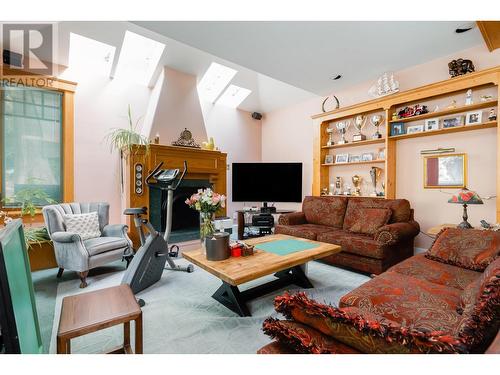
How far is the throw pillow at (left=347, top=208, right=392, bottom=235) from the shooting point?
10.4 ft

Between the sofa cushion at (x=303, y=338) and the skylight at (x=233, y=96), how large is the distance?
16.9ft

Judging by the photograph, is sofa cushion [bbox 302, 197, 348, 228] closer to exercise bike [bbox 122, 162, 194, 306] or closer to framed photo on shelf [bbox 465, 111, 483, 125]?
framed photo on shelf [bbox 465, 111, 483, 125]

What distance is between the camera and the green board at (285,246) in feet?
7.76

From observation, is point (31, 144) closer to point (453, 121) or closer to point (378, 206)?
point (378, 206)

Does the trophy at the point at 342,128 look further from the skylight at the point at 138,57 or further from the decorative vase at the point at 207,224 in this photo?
the skylight at the point at 138,57

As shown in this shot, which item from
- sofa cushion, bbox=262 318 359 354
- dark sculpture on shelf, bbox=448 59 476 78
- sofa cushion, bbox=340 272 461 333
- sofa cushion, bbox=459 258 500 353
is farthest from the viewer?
dark sculpture on shelf, bbox=448 59 476 78

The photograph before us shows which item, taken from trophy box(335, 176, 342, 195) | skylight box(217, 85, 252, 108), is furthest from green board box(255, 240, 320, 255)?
skylight box(217, 85, 252, 108)

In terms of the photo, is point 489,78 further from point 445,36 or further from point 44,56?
point 44,56

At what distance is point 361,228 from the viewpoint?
10.8ft

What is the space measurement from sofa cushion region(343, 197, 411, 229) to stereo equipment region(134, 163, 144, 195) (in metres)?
3.21

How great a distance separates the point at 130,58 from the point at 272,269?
413 centimetres

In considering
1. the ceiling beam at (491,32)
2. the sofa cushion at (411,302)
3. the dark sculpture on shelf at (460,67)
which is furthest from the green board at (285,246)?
the dark sculpture on shelf at (460,67)

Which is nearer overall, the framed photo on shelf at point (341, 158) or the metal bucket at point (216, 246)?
the metal bucket at point (216, 246)

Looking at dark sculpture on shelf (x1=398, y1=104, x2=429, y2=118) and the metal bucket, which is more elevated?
dark sculpture on shelf (x1=398, y1=104, x2=429, y2=118)
